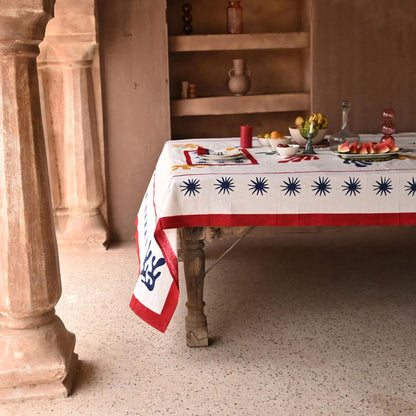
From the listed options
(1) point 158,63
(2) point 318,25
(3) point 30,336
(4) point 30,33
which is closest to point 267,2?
(2) point 318,25

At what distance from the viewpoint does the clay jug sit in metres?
5.00

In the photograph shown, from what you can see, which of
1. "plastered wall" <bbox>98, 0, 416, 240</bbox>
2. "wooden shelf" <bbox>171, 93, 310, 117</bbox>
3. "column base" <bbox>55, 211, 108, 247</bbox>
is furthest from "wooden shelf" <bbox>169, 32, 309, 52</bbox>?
"column base" <bbox>55, 211, 108, 247</bbox>

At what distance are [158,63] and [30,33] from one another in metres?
2.46

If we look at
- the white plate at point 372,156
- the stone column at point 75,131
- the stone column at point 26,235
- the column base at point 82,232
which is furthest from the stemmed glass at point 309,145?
Answer: the column base at point 82,232

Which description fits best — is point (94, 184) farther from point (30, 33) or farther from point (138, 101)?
point (30, 33)

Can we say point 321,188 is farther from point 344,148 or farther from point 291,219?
point 344,148

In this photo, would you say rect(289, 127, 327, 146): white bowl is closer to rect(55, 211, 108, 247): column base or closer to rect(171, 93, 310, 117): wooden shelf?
rect(171, 93, 310, 117): wooden shelf

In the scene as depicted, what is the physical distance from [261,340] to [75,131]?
233 centimetres

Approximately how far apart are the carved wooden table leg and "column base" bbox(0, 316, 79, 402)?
2.11 feet

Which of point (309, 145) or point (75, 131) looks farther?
point (75, 131)

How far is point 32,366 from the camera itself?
2.51 meters

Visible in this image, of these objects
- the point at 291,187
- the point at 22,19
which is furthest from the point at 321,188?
the point at 22,19

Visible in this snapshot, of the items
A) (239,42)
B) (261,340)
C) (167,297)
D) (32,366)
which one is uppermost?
(239,42)

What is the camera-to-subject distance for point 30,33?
234 centimetres
